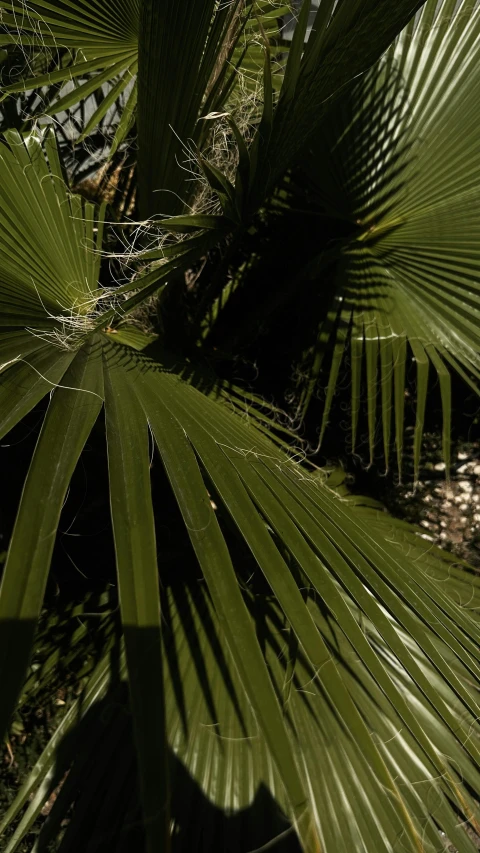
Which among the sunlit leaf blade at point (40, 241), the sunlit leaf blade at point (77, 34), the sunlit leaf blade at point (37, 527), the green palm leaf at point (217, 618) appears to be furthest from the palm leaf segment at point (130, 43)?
the sunlit leaf blade at point (37, 527)

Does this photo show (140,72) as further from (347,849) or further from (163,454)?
(347,849)

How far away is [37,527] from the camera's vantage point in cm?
61

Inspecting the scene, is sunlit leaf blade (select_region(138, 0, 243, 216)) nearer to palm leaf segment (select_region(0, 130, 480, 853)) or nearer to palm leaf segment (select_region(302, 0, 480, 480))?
palm leaf segment (select_region(0, 130, 480, 853))

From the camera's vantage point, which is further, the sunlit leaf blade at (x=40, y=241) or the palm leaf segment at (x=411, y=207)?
the palm leaf segment at (x=411, y=207)

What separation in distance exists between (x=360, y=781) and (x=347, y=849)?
86 mm

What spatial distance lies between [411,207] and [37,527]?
4.03 ft

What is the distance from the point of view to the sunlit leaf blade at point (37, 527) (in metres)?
0.53

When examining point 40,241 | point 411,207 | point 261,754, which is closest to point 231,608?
point 261,754

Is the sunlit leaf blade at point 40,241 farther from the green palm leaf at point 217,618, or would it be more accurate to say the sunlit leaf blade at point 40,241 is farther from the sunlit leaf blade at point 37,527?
the sunlit leaf blade at point 37,527

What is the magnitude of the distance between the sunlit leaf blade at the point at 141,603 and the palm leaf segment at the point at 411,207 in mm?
828

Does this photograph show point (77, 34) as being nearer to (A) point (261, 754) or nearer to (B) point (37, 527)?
(B) point (37, 527)

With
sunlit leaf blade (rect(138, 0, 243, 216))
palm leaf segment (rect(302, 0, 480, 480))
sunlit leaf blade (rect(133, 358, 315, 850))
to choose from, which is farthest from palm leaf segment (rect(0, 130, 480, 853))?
palm leaf segment (rect(302, 0, 480, 480))

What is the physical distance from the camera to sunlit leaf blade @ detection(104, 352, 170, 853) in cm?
51

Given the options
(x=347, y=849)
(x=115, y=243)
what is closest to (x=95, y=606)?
(x=347, y=849)
